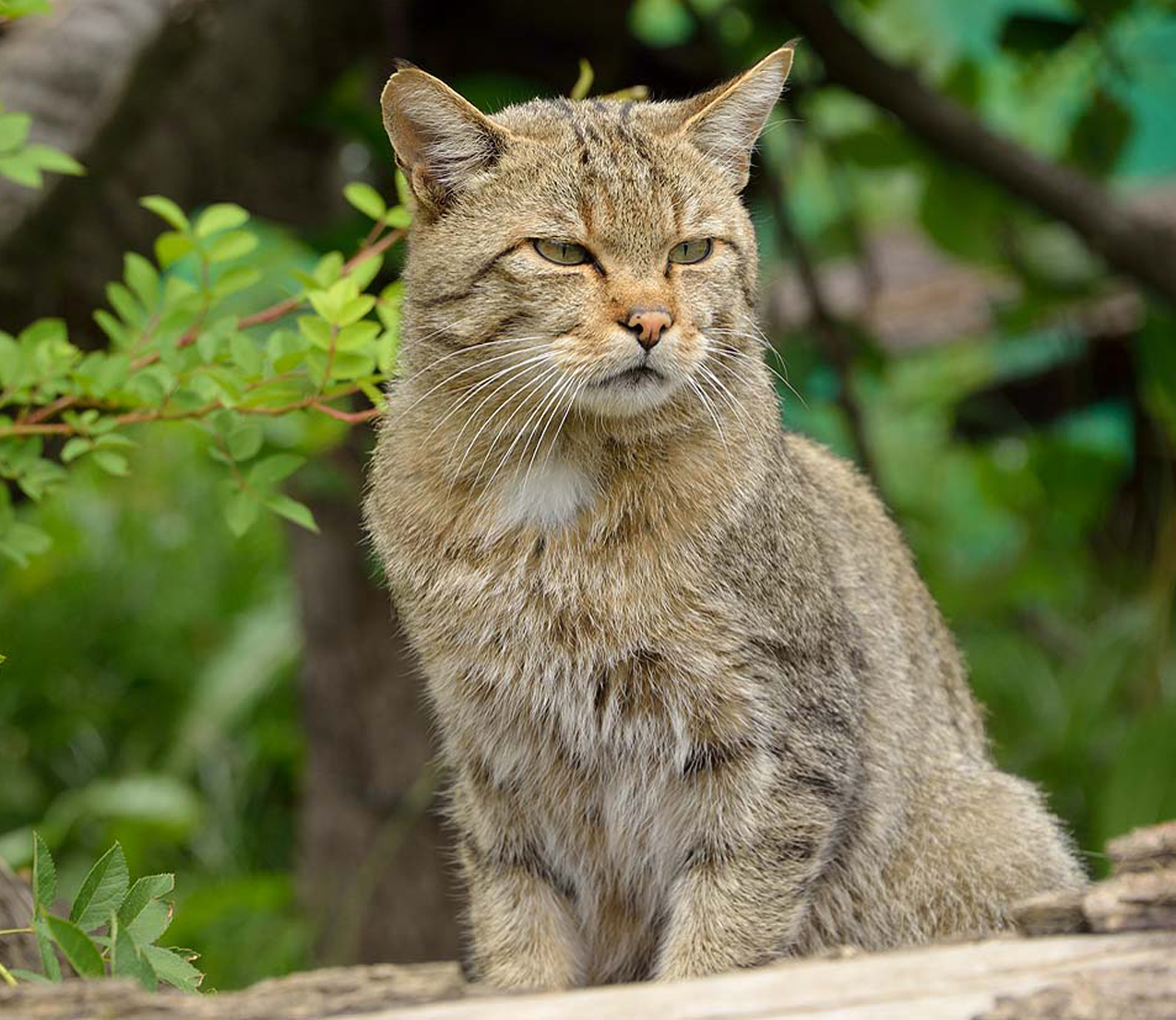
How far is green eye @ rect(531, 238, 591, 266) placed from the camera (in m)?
3.18

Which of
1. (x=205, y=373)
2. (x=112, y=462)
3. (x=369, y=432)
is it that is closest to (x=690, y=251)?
(x=205, y=373)

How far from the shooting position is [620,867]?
3.38 m

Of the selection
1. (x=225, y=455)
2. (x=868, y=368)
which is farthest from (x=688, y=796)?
(x=868, y=368)

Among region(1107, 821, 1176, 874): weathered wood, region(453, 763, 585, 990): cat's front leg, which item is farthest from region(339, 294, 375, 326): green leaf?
region(1107, 821, 1176, 874): weathered wood

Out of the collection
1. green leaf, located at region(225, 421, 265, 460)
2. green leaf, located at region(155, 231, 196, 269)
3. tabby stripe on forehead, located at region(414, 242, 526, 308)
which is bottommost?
green leaf, located at region(225, 421, 265, 460)

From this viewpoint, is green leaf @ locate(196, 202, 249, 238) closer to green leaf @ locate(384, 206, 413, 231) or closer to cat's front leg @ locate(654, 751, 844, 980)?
green leaf @ locate(384, 206, 413, 231)

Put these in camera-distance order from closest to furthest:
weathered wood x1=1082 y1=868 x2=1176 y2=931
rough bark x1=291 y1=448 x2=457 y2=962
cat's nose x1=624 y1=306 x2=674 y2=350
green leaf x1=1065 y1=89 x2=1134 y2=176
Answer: weathered wood x1=1082 y1=868 x2=1176 y2=931, cat's nose x1=624 y1=306 x2=674 y2=350, green leaf x1=1065 y1=89 x2=1134 y2=176, rough bark x1=291 y1=448 x2=457 y2=962

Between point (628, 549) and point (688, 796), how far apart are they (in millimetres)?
531

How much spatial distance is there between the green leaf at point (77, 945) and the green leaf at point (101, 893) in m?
0.26

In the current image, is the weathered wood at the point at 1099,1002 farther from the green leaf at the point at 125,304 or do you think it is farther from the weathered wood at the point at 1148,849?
the green leaf at the point at 125,304

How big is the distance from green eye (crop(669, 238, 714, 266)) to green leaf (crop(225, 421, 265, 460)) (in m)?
0.99

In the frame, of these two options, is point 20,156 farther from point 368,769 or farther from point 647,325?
point 368,769

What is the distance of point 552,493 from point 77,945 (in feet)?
4.45

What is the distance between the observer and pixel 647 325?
3031 mm
